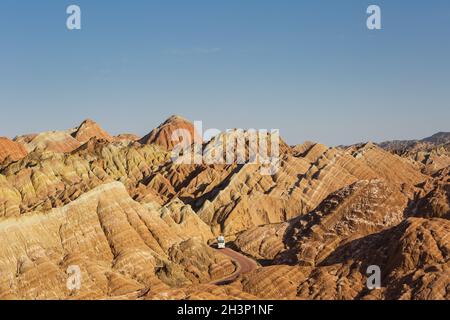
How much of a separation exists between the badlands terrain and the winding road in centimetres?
28

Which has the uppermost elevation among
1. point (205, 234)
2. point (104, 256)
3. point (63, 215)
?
point (63, 215)

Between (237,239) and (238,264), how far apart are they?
15.1 m

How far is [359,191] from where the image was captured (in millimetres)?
83500

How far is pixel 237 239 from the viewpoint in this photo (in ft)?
330

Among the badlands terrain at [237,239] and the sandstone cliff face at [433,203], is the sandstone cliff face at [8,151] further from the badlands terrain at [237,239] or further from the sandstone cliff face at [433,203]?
the sandstone cliff face at [433,203]

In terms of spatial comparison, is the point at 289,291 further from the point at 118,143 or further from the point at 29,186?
the point at 118,143

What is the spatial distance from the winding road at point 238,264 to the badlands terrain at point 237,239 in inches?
11.0

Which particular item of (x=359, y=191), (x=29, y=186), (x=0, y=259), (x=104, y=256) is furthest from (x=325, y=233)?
(x=29, y=186)

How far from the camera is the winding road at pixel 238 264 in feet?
254

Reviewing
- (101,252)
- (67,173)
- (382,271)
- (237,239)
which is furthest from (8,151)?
(382,271)

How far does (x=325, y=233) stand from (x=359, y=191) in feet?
28.8

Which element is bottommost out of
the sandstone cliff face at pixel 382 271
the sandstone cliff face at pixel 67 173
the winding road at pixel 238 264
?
the winding road at pixel 238 264

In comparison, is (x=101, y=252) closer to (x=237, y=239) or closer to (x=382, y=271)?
(x=237, y=239)

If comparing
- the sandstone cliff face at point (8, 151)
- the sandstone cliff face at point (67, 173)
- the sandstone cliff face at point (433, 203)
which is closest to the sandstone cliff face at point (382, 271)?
the sandstone cliff face at point (433, 203)
